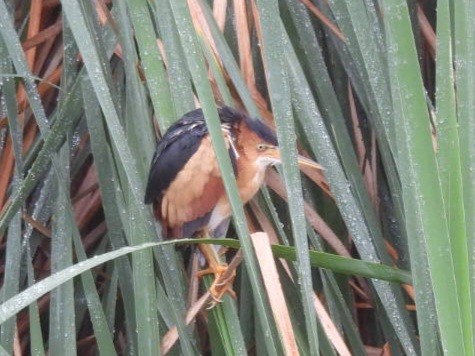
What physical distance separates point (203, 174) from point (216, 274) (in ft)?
0.61

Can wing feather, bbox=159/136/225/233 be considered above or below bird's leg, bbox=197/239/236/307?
above

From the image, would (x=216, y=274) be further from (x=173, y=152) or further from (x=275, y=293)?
(x=275, y=293)

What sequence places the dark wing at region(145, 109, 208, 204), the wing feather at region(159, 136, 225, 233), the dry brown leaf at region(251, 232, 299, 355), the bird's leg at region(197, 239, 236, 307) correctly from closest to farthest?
the dry brown leaf at region(251, 232, 299, 355)
the bird's leg at region(197, 239, 236, 307)
the dark wing at region(145, 109, 208, 204)
the wing feather at region(159, 136, 225, 233)

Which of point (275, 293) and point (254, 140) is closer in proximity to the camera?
point (275, 293)

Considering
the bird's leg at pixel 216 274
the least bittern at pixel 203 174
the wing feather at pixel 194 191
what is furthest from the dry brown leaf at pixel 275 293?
the wing feather at pixel 194 191

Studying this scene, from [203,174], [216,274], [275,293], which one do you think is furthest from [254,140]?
[275,293]

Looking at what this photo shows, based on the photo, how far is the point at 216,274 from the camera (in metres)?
1.36

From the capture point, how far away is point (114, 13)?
1435 millimetres

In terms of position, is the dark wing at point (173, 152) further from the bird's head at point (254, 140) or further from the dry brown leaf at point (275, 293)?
the dry brown leaf at point (275, 293)

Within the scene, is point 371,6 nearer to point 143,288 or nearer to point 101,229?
point 143,288

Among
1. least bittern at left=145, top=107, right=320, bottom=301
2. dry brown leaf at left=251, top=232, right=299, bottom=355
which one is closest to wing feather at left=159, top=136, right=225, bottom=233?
least bittern at left=145, top=107, right=320, bottom=301

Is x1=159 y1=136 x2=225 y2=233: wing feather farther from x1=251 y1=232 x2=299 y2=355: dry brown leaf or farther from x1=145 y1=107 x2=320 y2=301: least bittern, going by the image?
x1=251 y1=232 x2=299 y2=355: dry brown leaf

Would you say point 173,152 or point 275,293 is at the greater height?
point 173,152

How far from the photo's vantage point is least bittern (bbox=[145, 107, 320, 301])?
4.58 ft
